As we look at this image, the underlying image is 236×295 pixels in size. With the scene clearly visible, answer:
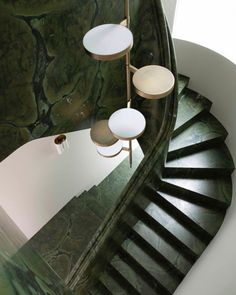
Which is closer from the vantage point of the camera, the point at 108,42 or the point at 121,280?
the point at 108,42

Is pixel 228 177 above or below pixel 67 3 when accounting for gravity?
below

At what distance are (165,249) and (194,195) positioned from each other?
2.63 ft

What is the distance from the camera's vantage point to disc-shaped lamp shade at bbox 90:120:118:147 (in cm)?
210

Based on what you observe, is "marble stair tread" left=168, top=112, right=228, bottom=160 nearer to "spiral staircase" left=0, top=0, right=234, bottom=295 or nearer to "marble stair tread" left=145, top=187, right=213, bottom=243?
"spiral staircase" left=0, top=0, right=234, bottom=295

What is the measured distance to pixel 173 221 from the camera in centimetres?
384

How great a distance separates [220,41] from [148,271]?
3.22m

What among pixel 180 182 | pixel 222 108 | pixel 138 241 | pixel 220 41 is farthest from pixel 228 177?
pixel 220 41

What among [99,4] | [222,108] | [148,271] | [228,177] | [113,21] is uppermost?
[99,4]

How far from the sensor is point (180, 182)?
12.7 ft

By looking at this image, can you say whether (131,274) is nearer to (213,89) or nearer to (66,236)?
(66,236)

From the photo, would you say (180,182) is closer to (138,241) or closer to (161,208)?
(161,208)

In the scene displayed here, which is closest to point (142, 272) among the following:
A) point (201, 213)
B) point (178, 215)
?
point (178, 215)

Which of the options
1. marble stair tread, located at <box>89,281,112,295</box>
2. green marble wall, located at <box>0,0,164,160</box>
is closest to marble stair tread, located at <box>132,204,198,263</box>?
marble stair tread, located at <box>89,281,112,295</box>

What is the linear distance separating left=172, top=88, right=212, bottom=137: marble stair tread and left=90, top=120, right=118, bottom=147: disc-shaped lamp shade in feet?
6.98
